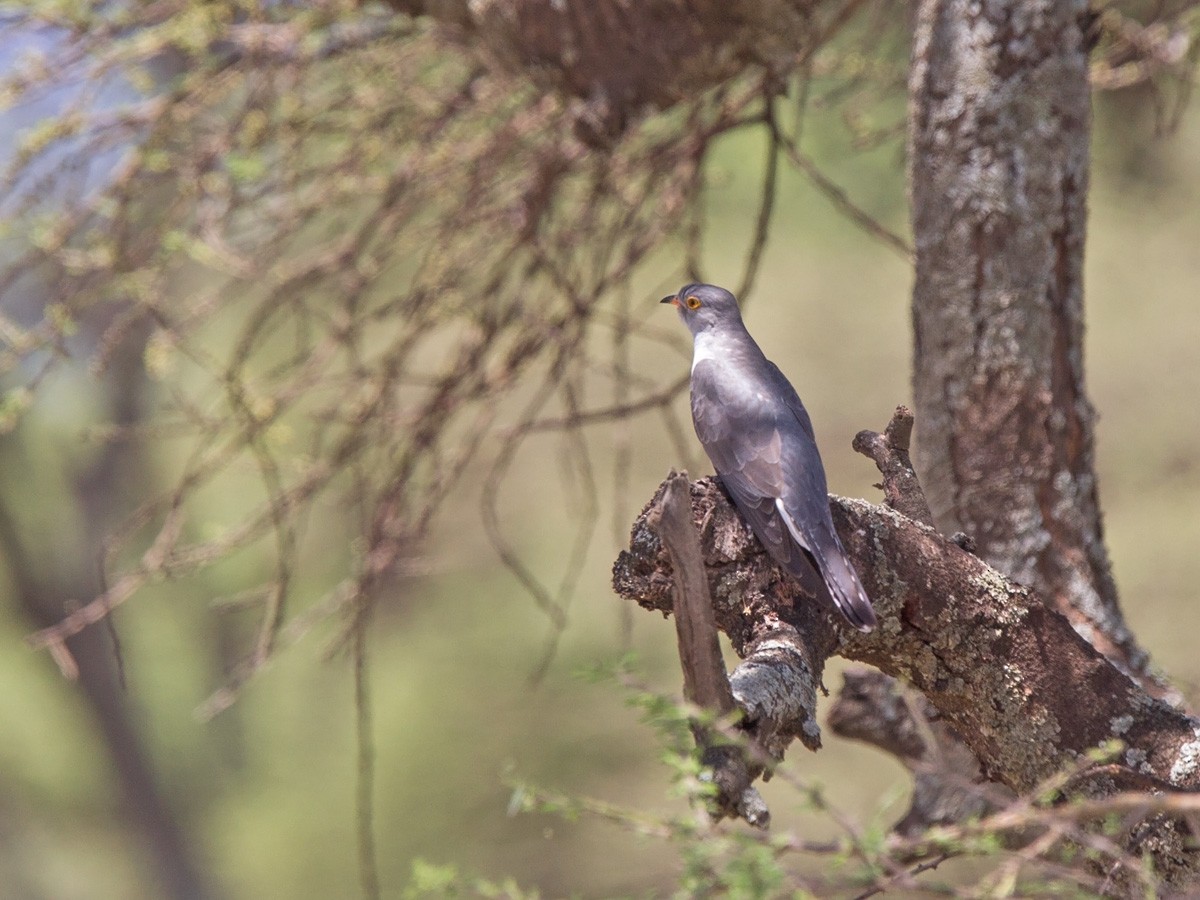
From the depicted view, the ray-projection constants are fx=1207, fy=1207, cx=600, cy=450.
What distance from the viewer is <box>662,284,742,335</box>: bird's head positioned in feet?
10.4

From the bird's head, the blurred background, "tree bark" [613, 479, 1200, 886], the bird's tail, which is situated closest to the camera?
the bird's tail

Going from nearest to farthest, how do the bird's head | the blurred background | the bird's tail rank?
the bird's tail, the bird's head, the blurred background

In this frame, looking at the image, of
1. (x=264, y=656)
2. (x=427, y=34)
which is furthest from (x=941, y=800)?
(x=427, y=34)

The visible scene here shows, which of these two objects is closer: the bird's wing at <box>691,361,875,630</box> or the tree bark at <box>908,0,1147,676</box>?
the bird's wing at <box>691,361,875,630</box>

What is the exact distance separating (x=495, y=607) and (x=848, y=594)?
8732mm

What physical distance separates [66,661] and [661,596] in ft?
5.26

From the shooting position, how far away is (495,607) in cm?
1052

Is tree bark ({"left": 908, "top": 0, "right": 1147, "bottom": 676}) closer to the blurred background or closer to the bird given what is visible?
the bird

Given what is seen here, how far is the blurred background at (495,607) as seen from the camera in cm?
811

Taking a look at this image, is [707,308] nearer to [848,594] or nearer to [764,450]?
[764,450]

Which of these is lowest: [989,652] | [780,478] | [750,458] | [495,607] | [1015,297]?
[989,652]

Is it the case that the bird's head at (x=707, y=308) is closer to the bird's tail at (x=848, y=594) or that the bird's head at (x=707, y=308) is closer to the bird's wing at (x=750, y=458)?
the bird's wing at (x=750, y=458)

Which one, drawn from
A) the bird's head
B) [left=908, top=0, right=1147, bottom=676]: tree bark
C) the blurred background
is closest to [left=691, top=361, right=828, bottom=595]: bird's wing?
the bird's head

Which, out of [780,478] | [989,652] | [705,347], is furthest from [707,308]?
[989,652]
